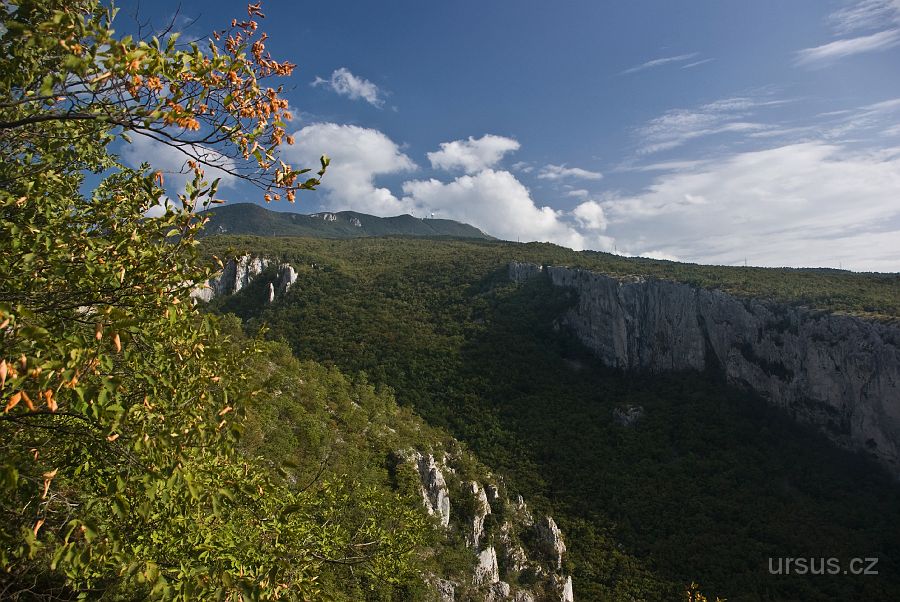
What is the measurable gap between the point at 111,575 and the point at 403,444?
3005 cm

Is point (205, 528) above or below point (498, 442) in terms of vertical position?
above

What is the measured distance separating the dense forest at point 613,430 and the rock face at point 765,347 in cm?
235

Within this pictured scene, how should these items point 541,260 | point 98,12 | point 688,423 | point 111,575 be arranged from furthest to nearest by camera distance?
point 541,260
point 688,423
point 111,575
point 98,12

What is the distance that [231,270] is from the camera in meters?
78.1

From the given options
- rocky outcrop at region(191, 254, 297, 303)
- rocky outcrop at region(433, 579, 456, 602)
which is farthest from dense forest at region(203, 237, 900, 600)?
rocky outcrop at region(433, 579, 456, 602)

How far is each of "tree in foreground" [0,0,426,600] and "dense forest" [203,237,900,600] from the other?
79.7 ft

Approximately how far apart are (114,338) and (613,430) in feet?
192

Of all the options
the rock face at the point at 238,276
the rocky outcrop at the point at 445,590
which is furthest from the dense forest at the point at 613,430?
the rocky outcrop at the point at 445,590

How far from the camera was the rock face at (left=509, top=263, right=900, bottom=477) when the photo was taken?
4288 centimetres

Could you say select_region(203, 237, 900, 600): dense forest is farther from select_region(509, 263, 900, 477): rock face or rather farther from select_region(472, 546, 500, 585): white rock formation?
select_region(472, 546, 500, 585): white rock formation

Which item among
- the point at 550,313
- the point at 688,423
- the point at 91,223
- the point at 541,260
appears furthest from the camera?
the point at 541,260

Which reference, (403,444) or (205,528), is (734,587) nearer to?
(403,444)

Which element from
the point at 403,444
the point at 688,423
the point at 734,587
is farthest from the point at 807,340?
the point at 403,444

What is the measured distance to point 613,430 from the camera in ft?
179
